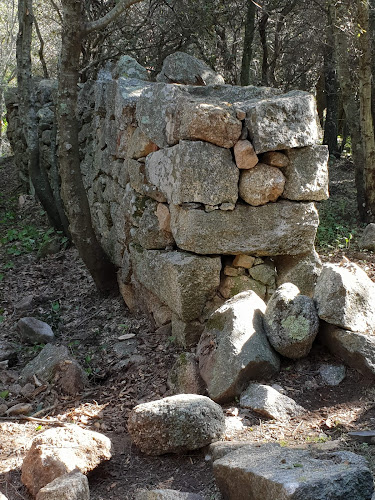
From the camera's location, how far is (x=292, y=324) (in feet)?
13.5

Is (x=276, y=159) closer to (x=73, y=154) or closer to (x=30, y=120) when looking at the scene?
(x=73, y=154)

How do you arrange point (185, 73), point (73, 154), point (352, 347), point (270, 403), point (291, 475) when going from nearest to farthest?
1. point (291, 475)
2. point (270, 403)
3. point (352, 347)
4. point (185, 73)
5. point (73, 154)

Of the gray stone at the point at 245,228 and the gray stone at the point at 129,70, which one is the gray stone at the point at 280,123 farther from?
the gray stone at the point at 129,70

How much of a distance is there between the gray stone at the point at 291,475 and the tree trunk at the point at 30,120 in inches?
276

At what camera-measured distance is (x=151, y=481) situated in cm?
336

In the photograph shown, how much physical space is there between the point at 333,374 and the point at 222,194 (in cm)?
163

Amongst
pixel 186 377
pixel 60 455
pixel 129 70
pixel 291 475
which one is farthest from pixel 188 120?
pixel 291 475

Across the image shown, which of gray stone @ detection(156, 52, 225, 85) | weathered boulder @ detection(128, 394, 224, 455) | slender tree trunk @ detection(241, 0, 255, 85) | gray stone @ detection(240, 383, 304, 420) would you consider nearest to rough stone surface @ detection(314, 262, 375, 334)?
gray stone @ detection(240, 383, 304, 420)

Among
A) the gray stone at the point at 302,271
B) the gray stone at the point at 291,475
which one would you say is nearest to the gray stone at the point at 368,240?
the gray stone at the point at 302,271

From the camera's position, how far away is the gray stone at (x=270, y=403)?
3725 millimetres

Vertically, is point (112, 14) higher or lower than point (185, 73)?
higher

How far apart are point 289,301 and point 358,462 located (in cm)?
172

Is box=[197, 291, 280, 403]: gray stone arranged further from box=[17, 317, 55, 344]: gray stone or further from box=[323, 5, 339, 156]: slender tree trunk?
box=[323, 5, 339, 156]: slender tree trunk

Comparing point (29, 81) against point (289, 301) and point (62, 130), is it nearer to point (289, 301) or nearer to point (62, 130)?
point (62, 130)
